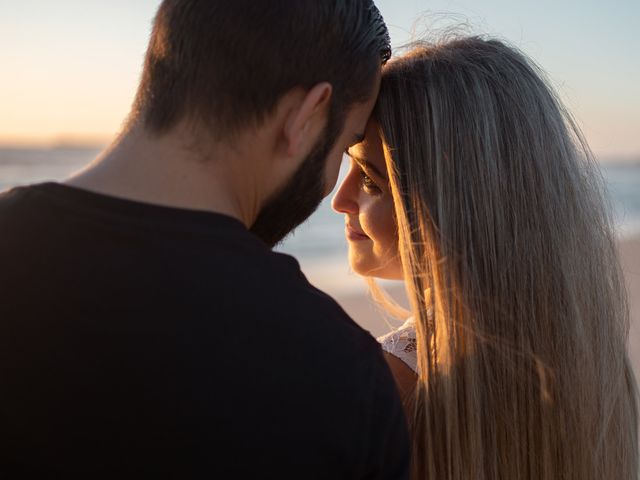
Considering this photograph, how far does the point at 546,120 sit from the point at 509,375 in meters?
0.84

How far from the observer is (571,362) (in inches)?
89.7

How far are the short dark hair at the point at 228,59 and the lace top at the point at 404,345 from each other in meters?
1.05

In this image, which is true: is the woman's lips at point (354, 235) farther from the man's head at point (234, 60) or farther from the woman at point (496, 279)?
the man's head at point (234, 60)

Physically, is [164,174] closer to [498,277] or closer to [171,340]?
[171,340]

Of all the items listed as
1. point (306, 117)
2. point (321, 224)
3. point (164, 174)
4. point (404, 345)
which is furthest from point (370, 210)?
point (321, 224)

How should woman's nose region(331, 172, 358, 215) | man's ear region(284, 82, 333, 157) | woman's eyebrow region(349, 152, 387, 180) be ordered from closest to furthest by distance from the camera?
man's ear region(284, 82, 333, 157) < woman's eyebrow region(349, 152, 387, 180) < woman's nose region(331, 172, 358, 215)

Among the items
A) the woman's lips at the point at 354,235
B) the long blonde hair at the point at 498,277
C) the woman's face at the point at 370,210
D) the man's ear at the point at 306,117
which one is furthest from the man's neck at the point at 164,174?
the woman's lips at the point at 354,235

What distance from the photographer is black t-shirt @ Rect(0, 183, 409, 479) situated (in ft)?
4.31

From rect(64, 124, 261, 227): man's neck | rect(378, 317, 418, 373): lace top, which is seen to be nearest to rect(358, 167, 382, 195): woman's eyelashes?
rect(378, 317, 418, 373): lace top

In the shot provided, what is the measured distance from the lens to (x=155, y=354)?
4.30 ft

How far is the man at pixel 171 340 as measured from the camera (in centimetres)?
132

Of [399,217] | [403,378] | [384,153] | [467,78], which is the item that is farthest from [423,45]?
[403,378]

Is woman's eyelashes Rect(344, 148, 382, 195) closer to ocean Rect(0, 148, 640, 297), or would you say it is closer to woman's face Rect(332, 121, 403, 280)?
woman's face Rect(332, 121, 403, 280)

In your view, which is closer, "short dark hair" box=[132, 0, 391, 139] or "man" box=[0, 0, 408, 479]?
"man" box=[0, 0, 408, 479]
